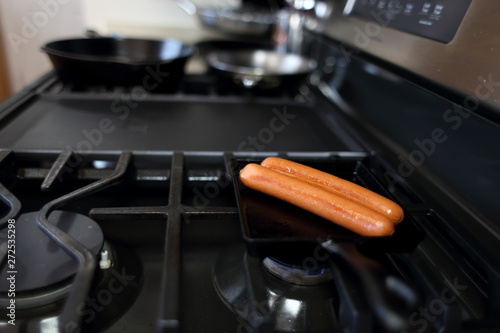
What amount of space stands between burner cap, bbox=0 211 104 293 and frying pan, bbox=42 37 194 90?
42 centimetres

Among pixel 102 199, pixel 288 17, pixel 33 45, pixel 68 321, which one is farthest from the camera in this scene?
pixel 33 45

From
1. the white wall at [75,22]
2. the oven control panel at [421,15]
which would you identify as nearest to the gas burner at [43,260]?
the oven control panel at [421,15]

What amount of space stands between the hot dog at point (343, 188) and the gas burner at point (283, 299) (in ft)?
0.37

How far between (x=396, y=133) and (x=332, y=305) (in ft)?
1.26

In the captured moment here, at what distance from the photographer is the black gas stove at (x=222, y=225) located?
1.12 ft

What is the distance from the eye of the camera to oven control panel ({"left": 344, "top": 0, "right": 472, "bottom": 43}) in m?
0.48

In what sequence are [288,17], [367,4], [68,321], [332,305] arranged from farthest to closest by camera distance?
[288,17] < [367,4] < [332,305] < [68,321]

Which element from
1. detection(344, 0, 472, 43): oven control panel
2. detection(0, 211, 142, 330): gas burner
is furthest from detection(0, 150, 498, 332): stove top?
detection(344, 0, 472, 43): oven control panel

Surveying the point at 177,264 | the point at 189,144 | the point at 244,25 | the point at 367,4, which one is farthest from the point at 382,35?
the point at 244,25

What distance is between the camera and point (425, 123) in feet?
1.86

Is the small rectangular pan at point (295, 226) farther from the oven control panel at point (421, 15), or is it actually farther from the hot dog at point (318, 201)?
the oven control panel at point (421, 15)

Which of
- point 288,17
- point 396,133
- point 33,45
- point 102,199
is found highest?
point 288,17

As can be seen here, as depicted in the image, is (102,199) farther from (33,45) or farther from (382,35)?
(33,45)

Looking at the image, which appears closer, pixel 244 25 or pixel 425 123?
pixel 425 123
